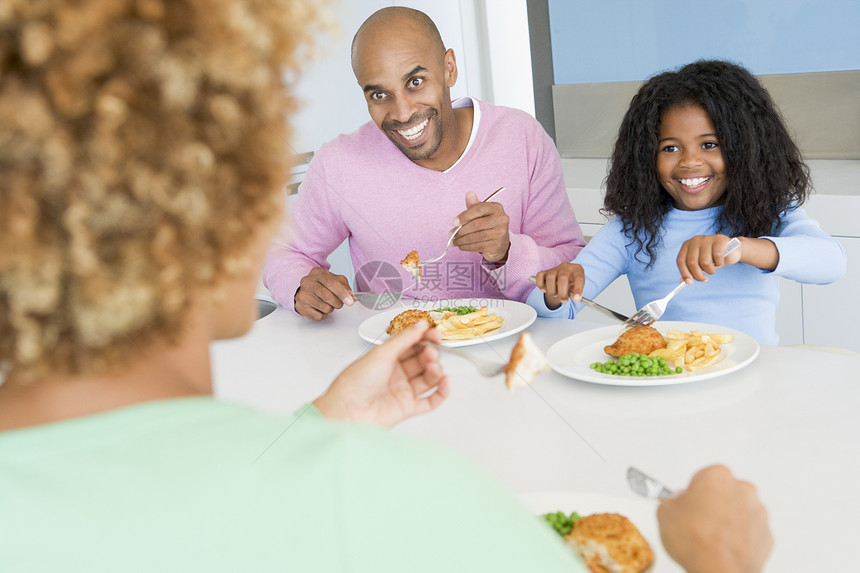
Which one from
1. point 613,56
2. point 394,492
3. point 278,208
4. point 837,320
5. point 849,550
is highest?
point 613,56

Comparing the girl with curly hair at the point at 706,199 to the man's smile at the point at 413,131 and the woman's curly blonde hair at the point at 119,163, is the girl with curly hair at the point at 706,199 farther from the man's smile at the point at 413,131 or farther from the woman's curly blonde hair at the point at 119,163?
the woman's curly blonde hair at the point at 119,163

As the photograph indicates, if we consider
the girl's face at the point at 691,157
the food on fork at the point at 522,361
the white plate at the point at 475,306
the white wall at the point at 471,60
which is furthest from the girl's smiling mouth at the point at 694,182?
the white wall at the point at 471,60

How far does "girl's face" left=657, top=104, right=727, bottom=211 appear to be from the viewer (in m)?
1.61

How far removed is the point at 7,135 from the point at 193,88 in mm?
90

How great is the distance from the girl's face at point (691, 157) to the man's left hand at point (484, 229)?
37 centimetres

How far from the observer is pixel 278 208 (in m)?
0.50

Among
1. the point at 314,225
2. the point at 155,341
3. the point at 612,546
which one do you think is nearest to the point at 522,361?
the point at 612,546

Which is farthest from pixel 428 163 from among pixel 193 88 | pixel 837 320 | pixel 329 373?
pixel 193 88

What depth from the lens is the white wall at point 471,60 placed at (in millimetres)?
3152

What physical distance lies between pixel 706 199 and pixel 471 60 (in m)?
2.03

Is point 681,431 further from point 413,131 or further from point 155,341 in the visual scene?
point 413,131

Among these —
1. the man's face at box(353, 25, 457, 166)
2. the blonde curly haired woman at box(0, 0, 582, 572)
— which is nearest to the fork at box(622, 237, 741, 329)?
the man's face at box(353, 25, 457, 166)

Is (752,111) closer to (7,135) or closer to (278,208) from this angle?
(278,208)

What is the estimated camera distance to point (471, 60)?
3477 millimetres
